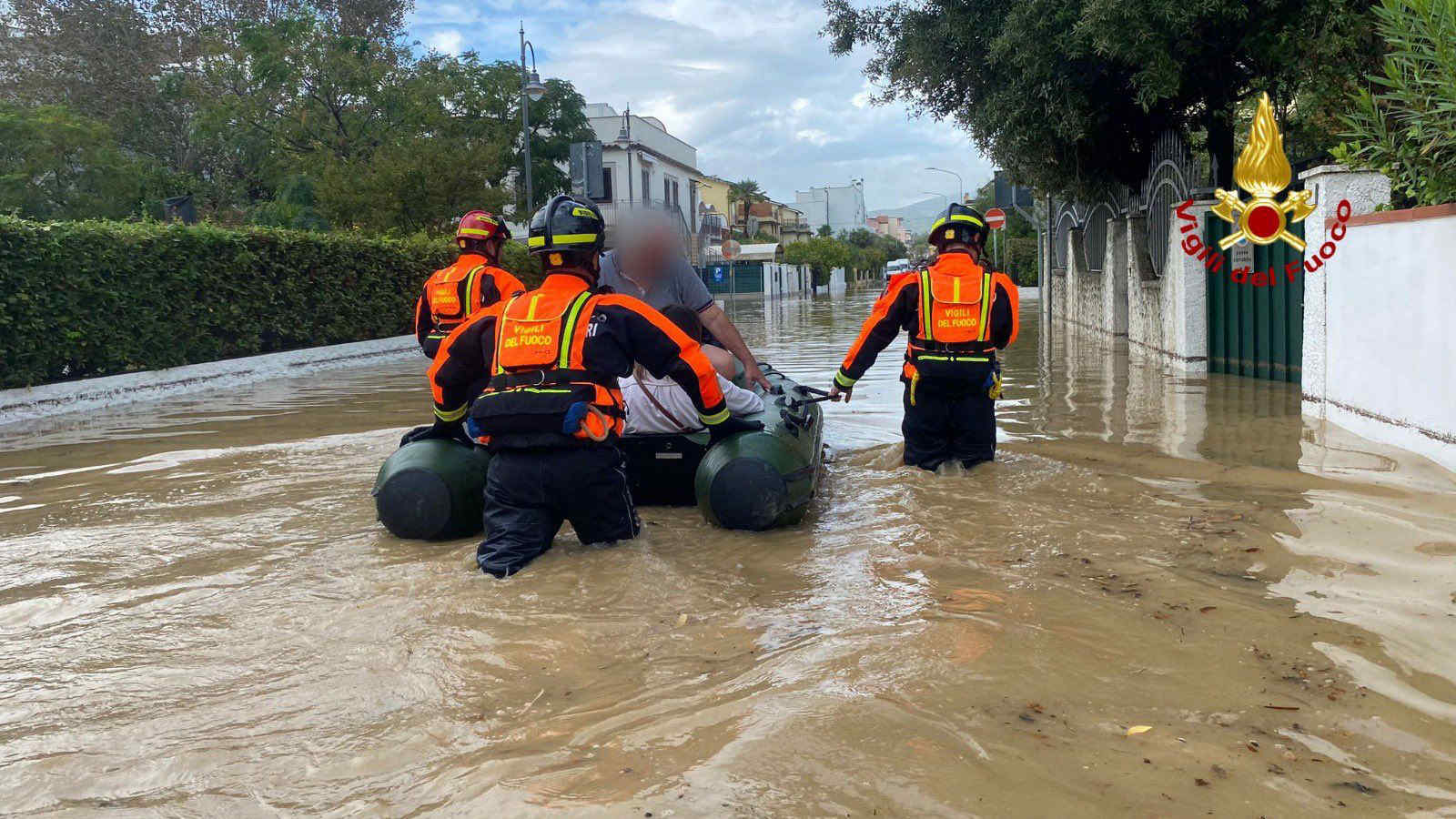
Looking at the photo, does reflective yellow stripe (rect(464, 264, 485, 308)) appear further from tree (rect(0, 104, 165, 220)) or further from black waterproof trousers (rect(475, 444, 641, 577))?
tree (rect(0, 104, 165, 220))

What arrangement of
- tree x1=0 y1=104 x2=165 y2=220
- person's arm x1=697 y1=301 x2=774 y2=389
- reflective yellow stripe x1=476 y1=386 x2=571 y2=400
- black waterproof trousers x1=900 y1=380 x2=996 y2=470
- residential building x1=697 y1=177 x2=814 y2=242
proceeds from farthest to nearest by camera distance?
residential building x1=697 y1=177 x2=814 y2=242, tree x1=0 y1=104 x2=165 y2=220, black waterproof trousers x1=900 y1=380 x2=996 y2=470, person's arm x1=697 y1=301 x2=774 y2=389, reflective yellow stripe x1=476 y1=386 x2=571 y2=400

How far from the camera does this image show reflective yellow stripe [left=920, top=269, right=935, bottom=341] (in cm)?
652

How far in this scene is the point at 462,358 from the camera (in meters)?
5.14

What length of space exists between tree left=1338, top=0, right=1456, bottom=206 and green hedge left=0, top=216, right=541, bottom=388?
→ 40.4ft

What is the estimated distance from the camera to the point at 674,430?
237 inches

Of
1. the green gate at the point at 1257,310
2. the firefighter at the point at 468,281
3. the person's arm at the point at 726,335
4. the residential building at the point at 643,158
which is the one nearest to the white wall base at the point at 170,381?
the firefighter at the point at 468,281

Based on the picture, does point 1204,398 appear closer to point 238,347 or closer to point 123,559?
point 123,559

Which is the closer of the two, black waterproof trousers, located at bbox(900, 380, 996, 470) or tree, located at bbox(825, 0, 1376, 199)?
black waterproof trousers, located at bbox(900, 380, 996, 470)

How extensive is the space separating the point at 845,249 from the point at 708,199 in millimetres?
13416

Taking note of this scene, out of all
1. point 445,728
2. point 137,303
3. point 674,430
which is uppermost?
point 137,303

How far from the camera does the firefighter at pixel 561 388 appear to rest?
4.68 m

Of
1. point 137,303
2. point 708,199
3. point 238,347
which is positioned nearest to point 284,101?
point 238,347

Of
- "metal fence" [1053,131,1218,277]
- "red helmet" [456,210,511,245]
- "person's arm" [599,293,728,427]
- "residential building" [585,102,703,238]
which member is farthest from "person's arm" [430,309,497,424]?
"residential building" [585,102,703,238]

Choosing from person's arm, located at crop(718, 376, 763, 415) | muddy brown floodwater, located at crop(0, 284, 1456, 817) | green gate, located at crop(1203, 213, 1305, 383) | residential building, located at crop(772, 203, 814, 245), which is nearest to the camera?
muddy brown floodwater, located at crop(0, 284, 1456, 817)
